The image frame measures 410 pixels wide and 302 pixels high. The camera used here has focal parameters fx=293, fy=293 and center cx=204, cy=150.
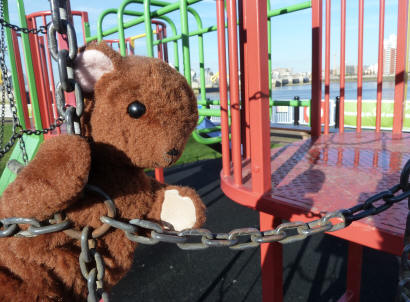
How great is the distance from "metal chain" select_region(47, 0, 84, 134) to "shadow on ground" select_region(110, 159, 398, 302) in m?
2.29

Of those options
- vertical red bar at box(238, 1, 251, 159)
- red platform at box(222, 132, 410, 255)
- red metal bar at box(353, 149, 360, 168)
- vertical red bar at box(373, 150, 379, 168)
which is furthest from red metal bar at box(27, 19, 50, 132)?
vertical red bar at box(373, 150, 379, 168)

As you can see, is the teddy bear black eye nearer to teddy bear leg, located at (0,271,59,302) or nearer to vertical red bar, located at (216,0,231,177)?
teddy bear leg, located at (0,271,59,302)

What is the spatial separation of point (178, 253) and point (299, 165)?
80.4 inches

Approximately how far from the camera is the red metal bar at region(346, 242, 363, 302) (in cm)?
220

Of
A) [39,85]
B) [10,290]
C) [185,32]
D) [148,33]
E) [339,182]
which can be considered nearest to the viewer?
[10,290]

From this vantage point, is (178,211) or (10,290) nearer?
(10,290)

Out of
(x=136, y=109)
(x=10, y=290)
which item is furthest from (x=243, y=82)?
(x=10, y=290)

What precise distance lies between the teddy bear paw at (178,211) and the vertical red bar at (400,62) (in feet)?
7.71

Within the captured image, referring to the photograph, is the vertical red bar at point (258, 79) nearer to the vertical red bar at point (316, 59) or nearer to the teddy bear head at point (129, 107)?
the teddy bear head at point (129, 107)

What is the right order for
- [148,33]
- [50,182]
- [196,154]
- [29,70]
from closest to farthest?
[50,182] < [148,33] < [29,70] < [196,154]

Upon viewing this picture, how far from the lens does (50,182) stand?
627 millimetres

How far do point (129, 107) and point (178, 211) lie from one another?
359 mm

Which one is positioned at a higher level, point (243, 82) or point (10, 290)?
point (243, 82)

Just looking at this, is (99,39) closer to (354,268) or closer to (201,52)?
(201,52)
